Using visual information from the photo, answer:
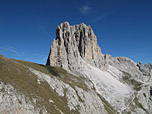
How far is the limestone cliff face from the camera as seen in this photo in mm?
102925

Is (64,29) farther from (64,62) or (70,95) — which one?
(70,95)

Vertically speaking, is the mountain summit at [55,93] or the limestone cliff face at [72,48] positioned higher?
the limestone cliff face at [72,48]

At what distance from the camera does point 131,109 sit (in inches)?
3110

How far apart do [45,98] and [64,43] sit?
87695mm

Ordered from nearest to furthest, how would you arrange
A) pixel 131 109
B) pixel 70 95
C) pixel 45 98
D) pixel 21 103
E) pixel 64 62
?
pixel 21 103
pixel 45 98
pixel 70 95
pixel 131 109
pixel 64 62

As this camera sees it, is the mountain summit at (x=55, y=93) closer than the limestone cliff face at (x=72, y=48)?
Yes

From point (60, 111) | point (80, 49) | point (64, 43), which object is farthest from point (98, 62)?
point (60, 111)

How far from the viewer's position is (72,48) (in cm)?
11844

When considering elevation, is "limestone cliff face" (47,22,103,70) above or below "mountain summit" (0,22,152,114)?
above

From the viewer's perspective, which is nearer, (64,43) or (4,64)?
(4,64)

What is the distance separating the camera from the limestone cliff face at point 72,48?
102925mm

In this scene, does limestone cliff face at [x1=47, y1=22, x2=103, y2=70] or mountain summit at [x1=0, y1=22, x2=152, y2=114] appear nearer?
mountain summit at [x1=0, y1=22, x2=152, y2=114]

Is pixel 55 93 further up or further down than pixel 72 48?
further down

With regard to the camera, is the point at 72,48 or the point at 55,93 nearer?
the point at 55,93
